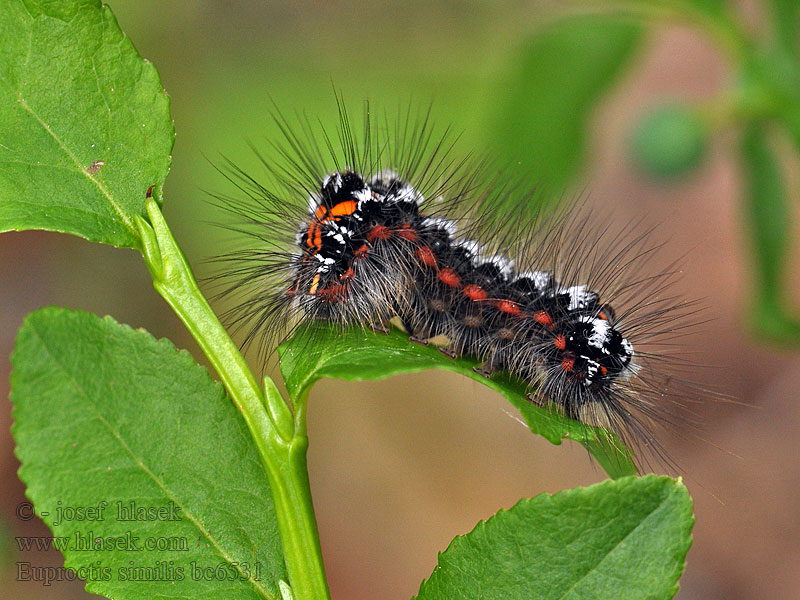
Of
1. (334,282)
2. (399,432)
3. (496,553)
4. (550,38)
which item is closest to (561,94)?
(550,38)

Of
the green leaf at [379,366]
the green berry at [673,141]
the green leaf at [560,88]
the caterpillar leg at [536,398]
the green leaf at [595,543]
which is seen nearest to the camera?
the green leaf at [595,543]

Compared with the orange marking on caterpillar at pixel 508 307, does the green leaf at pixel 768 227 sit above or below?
above

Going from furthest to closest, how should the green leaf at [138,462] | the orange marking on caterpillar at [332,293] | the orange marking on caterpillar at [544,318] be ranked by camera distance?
the orange marking on caterpillar at [544,318] < the orange marking on caterpillar at [332,293] < the green leaf at [138,462]

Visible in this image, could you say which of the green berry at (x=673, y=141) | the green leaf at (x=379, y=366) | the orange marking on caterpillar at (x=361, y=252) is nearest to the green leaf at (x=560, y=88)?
the green berry at (x=673, y=141)

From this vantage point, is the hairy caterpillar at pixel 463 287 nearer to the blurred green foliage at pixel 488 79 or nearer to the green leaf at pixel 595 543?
the green leaf at pixel 595 543

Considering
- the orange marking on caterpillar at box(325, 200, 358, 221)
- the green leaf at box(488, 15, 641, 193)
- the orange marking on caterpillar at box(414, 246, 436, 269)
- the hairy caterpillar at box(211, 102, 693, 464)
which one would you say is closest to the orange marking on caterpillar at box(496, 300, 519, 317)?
the hairy caterpillar at box(211, 102, 693, 464)

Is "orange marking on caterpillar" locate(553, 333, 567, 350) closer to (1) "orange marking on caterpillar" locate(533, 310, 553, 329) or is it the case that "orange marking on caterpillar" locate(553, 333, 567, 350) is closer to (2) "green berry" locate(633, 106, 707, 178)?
(1) "orange marking on caterpillar" locate(533, 310, 553, 329)

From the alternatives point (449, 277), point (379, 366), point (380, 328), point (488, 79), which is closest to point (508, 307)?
point (449, 277)
